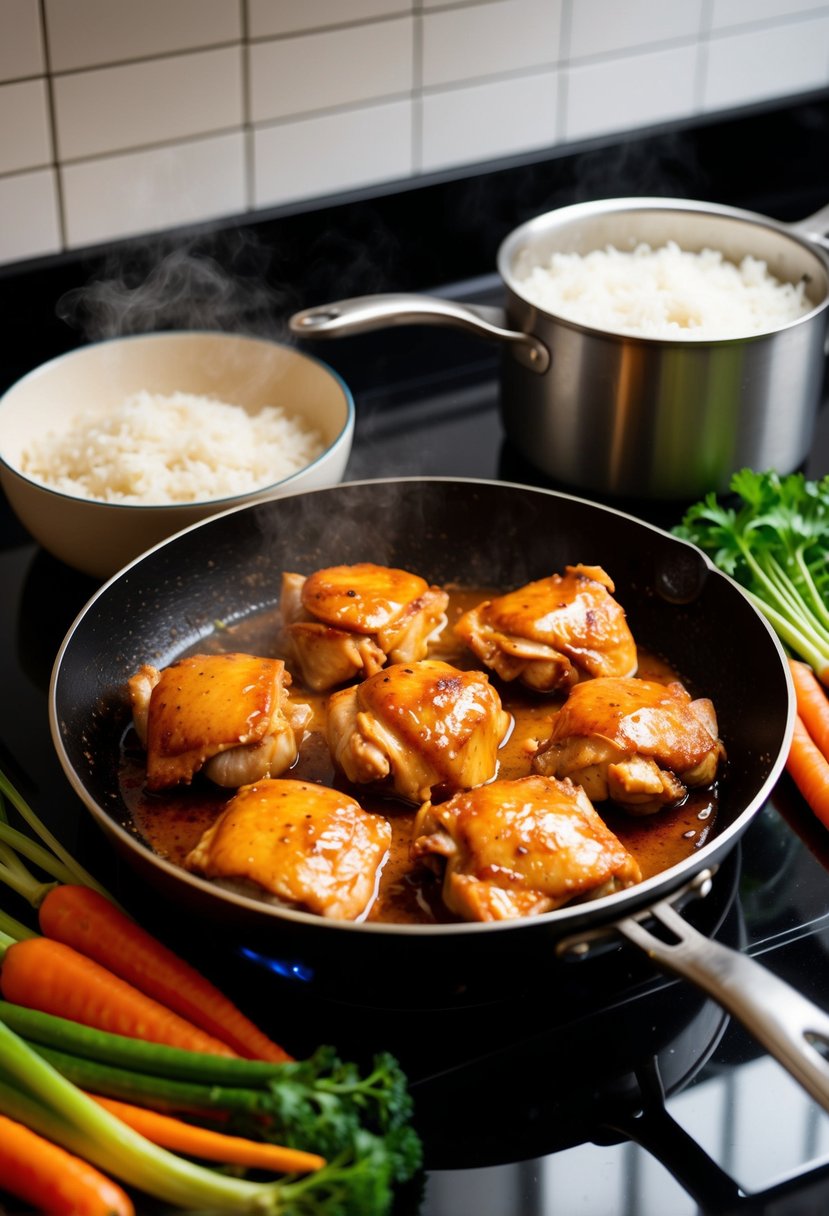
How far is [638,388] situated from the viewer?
2131mm

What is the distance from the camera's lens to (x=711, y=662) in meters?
1.91

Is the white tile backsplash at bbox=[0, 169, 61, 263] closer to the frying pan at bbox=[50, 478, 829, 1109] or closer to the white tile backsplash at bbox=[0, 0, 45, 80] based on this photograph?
the white tile backsplash at bbox=[0, 0, 45, 80]

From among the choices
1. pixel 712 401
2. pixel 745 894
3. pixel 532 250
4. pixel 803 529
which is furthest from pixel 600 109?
pixel 745 894

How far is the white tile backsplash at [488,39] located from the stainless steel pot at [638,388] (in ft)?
1.48

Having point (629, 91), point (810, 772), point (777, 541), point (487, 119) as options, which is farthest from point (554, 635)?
point (629, 91)

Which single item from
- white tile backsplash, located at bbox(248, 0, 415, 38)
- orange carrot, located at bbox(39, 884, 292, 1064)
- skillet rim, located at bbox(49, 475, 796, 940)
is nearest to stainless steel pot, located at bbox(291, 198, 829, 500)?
white tile backsplash, located at bbox(248, 0, 415, 38)

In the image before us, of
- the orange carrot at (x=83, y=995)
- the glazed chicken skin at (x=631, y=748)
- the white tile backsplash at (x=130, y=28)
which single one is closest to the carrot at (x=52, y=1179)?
the orange carrot at (x=83, y=995)

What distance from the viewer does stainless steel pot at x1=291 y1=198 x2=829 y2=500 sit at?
2094 mm

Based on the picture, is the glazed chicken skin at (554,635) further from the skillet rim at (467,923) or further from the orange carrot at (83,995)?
the orange carrot at (83,995)

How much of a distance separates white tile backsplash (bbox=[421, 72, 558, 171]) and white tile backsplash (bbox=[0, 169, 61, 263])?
0.79 metres

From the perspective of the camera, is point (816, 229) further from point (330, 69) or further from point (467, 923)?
point (467, 923)

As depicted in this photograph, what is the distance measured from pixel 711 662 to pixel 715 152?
165cm

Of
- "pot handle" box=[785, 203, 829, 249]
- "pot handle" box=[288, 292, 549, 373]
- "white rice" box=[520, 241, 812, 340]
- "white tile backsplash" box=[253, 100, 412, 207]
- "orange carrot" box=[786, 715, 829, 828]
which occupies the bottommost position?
"orange carrot" box=[786, 715, 829, 828]

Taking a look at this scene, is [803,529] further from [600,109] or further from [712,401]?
[600,109]
